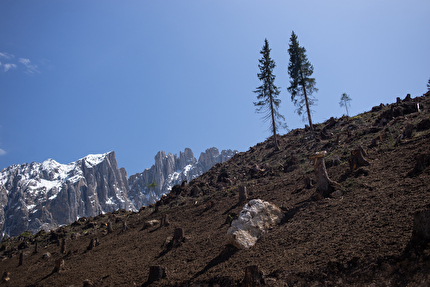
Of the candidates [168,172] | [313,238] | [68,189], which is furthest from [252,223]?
[168,172]

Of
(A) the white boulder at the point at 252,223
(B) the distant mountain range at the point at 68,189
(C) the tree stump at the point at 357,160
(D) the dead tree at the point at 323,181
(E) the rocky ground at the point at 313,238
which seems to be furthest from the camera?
(B) the distant mountain range at the point at 68,189

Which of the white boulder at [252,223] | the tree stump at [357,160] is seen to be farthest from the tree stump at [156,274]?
the tree stump at [357,160]

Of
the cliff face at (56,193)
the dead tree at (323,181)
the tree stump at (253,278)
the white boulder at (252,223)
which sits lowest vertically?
the tree stump at (253,278)

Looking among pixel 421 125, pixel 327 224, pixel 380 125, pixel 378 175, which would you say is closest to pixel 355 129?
pixel 380 125

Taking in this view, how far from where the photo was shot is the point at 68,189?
151125 mm

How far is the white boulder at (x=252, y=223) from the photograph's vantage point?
27.9 ft

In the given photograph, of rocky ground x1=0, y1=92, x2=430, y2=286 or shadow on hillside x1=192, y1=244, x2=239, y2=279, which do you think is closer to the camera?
rocky ground x1=0, y1=92, x2=430, y2=286

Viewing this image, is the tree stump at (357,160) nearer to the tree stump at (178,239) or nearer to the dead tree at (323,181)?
the dead tree at (323,181)

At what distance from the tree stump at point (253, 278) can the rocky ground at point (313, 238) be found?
17 cm

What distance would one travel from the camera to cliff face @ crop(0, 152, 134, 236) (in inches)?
5404

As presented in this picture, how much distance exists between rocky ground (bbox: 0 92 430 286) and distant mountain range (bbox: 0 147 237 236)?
120 meters

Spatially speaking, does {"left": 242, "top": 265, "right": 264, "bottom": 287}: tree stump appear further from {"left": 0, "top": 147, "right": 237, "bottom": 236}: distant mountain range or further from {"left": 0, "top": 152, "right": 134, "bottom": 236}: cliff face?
{"left": 0, "top": 152, "right": 134, "bottom": 236}: cliff face

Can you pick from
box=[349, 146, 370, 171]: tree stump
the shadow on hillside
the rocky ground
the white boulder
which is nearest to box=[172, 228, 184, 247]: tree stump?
the rocky ground

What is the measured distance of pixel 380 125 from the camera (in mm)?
19031
